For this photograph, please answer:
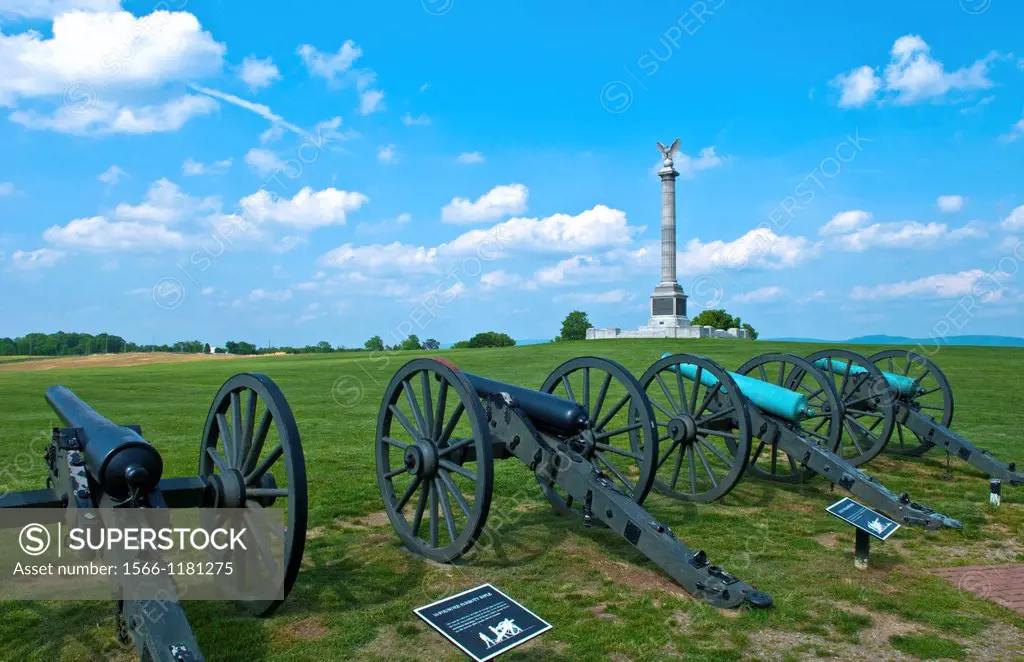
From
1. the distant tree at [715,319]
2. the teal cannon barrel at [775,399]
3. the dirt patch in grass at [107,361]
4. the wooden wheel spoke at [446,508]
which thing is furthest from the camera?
the distant tree at [715,319]

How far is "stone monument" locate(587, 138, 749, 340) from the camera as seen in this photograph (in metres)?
55.3

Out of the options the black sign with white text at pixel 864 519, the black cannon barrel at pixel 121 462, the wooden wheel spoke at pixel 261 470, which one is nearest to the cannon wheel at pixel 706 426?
the black sign with white text at pixel 864 519

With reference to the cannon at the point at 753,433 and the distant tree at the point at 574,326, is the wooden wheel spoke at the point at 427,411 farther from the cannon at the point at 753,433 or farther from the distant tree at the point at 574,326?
the distant tree at the point at 574,326

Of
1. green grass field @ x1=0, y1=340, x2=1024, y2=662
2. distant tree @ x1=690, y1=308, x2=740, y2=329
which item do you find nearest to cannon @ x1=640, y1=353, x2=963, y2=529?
green grass field @ x1=0, y1=340, x2=1024, y2=662

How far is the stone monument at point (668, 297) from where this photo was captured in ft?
181

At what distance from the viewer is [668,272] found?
57188mm

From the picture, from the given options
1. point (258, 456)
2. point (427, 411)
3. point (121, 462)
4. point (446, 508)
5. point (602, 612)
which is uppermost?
point (427, 411)

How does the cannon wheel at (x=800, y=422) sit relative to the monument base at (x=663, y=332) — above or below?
below

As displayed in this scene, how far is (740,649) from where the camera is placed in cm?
481

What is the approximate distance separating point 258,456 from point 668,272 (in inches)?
2135

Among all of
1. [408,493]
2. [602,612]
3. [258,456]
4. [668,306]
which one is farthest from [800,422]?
[668,306]

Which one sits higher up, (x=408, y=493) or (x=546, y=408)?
(x=546, y=408)

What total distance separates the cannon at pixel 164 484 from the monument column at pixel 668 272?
171ft

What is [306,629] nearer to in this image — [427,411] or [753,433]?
[427,411]
